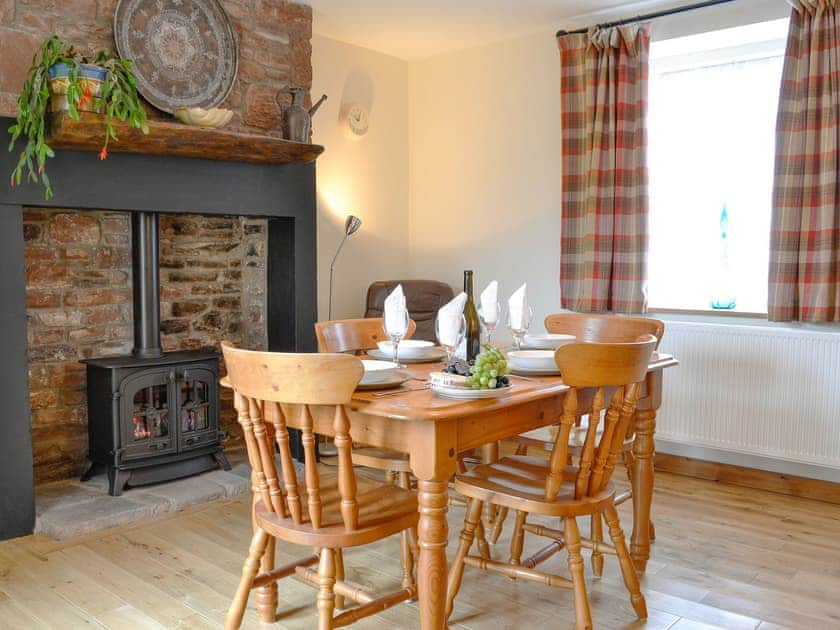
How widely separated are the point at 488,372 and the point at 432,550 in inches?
18.9

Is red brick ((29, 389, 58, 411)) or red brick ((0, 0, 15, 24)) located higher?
red brick ((0, 0, 15, 24))

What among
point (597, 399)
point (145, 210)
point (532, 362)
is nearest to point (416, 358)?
point (532, 362)

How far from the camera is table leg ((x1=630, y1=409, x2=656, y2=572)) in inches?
111

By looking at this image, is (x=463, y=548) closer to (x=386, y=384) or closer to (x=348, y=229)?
(x=386, y=384)

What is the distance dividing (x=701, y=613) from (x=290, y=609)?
137 cm

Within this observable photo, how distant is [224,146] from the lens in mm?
3717

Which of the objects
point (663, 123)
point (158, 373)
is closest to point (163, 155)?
point (158, 373)

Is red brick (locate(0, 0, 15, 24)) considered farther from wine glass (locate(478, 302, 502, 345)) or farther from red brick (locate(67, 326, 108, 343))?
A: wine glass (locate(478, 302, 502, 345))

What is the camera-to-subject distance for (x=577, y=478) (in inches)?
89.6

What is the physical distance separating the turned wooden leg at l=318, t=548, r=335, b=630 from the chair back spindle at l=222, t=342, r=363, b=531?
0.46ft

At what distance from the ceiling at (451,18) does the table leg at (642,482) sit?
248 cm

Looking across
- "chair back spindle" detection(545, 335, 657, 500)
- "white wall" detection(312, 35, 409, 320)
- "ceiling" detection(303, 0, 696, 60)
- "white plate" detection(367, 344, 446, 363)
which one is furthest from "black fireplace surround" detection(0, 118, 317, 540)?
"chair back spindle" detection(545, 335, 657, 500)

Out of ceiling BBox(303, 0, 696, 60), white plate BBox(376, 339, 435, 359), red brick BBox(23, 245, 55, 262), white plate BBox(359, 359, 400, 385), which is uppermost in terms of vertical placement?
ceiling BBox(303, 0, 696, 60)

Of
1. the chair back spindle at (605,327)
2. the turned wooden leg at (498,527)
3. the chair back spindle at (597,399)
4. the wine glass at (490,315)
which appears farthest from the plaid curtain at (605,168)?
the chair back spindle at (597,399)
